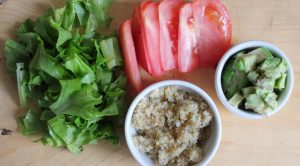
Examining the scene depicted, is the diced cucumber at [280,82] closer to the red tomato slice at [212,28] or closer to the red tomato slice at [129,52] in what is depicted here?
the red tomato slice at [212,28]

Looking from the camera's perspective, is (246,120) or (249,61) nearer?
(249,61)

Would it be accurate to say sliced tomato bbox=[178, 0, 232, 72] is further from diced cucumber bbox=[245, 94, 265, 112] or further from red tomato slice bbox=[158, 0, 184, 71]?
diced cucumber bbox=[245, 94, 265, 112]

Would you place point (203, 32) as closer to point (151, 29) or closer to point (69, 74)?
point (151, 29)

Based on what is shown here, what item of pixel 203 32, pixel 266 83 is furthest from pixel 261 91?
pixel 203 32

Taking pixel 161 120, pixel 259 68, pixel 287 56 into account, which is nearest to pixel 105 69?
pixel 161 120

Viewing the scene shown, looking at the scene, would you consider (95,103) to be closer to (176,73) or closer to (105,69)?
(105,69)

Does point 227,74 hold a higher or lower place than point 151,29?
lower

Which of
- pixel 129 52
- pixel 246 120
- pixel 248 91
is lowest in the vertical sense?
pixel 246 120
